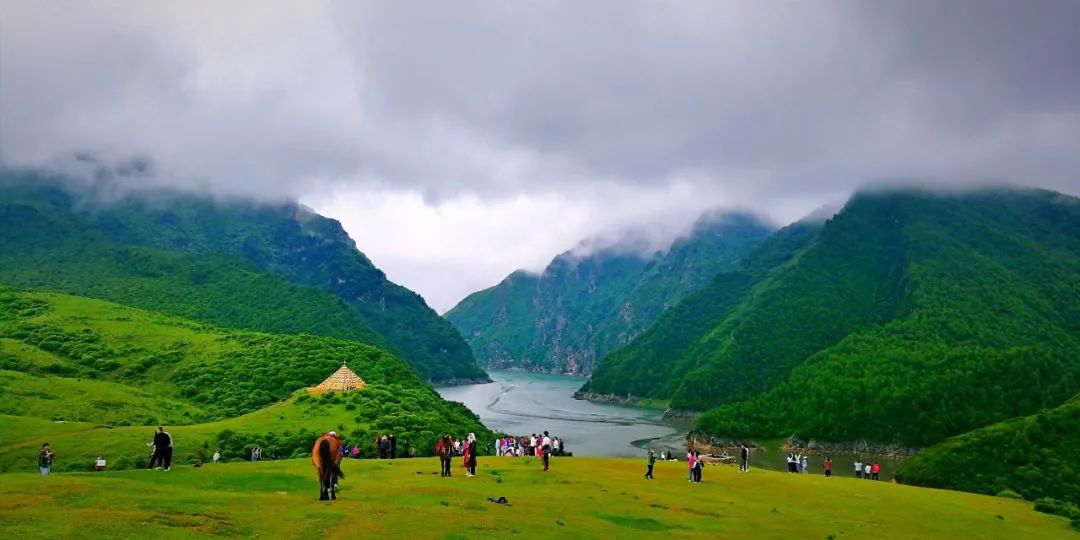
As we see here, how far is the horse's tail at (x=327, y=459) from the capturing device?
101ft

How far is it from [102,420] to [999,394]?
182420 millimetres

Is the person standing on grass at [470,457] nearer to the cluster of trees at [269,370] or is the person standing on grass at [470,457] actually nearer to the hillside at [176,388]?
the hillside at [176,388]

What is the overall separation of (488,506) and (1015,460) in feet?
314

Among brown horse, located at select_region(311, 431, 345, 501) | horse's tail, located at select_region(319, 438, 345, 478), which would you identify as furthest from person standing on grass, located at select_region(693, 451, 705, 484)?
horse's tail, located at select_region(319, 438, 345, 478)

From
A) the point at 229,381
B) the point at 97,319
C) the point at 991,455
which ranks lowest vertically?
the point at 991,455

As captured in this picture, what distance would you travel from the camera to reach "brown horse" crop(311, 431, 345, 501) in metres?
30.8

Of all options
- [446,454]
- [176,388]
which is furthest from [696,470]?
[176,388]

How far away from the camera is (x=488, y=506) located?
33.7 m

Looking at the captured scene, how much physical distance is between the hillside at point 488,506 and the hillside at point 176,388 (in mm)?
28285

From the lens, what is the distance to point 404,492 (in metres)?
36.4

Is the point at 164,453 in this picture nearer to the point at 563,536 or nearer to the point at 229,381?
the point at 563,536

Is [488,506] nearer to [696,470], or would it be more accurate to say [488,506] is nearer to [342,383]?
[696,470]

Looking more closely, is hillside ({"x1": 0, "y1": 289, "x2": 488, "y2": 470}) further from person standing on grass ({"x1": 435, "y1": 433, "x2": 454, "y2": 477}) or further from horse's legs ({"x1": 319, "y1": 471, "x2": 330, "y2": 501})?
horse's legs ({"x1": 319, "y1": 471, "x2": 330, "y2": 501})

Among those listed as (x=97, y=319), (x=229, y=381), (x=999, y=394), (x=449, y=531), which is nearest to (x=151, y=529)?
(x=449, y=531)
